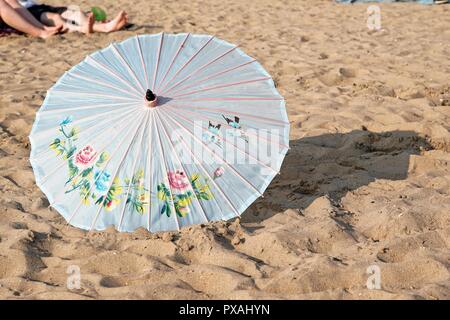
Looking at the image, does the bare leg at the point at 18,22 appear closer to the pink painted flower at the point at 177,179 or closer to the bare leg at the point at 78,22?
the bare leg at the point at 78,22

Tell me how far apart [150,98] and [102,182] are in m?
0.46

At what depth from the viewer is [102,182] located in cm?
258

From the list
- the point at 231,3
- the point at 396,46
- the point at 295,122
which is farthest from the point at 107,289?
the point at 231,3

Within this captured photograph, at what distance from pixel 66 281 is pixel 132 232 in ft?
1.49

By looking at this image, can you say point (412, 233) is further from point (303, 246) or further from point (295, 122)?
point (295, 122)

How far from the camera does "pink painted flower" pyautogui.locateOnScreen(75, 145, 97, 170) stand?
8.59 feet

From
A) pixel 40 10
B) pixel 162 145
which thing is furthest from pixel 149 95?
pixel 40 10

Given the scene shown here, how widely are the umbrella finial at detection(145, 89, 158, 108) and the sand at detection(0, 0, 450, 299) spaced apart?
631 mm

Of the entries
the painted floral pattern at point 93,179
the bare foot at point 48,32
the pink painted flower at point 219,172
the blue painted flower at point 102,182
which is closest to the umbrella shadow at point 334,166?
the pink painted flower at point 219,172

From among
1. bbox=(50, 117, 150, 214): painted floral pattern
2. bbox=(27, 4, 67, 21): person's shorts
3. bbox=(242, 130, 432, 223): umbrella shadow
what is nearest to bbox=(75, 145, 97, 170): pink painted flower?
bbox=(50, 117, 150, 214): painted floral pattern

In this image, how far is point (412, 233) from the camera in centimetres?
254

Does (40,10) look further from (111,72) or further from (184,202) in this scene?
(184,202)

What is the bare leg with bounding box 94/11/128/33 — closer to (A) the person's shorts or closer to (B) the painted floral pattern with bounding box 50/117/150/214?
(A) the person's shorts
